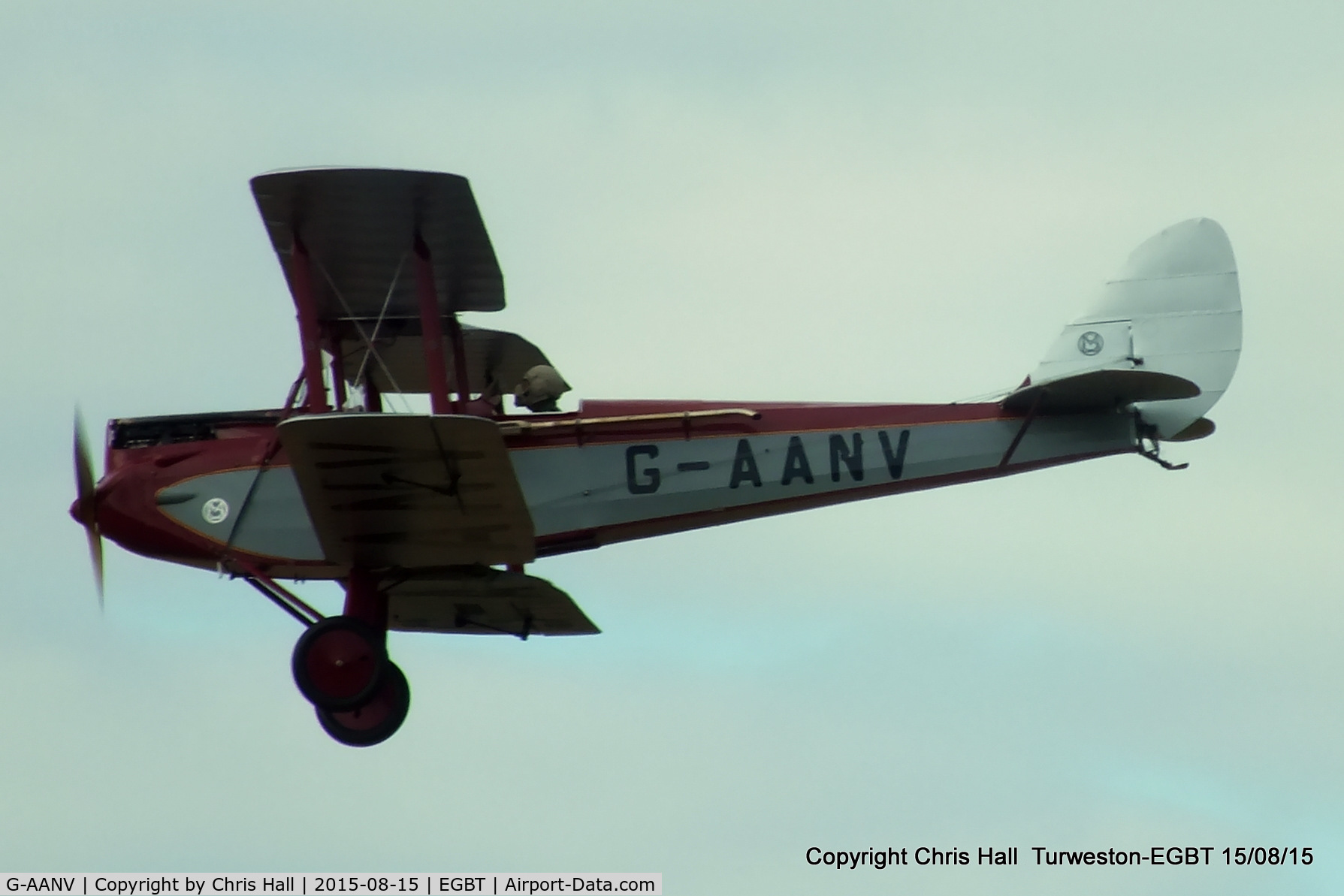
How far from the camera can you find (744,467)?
12453 millimetres

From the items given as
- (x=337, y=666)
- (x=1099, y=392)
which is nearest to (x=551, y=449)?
(x=337, y=666)

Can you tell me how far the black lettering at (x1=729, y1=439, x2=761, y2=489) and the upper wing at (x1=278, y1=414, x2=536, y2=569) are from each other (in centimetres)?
128

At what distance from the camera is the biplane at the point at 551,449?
1218 centimetres

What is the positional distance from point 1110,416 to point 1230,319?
0.97 meters

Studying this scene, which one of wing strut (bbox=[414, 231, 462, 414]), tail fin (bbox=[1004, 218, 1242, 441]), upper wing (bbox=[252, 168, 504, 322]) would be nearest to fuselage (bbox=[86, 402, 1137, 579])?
tail fin (bbox=[1004, 218, 1242, 441])

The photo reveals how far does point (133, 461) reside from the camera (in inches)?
496

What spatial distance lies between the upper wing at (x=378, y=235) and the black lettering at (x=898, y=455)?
2.69m

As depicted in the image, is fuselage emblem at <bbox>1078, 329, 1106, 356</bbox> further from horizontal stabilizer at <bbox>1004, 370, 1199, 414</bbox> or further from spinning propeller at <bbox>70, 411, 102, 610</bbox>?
spinning propeller at <bbox>70, 411, 102, 610</bbox>

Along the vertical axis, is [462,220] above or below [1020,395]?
above

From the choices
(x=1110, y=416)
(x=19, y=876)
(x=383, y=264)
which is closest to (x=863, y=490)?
(x=1110, y=416)

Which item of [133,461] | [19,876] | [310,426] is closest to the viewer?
[310,426]

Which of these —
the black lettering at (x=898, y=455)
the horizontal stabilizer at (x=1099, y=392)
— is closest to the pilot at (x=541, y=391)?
the black lettering at (x=898, y=455)

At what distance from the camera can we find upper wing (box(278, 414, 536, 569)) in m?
11.1

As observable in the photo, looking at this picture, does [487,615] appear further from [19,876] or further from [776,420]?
[19,876]
